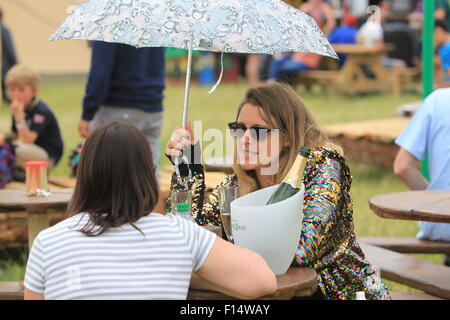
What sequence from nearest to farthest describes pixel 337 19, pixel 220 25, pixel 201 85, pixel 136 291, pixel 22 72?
pixel 136 291 → pixel 220 25 → pixel 22 72 → pixel 201 85 → pixel 337 19

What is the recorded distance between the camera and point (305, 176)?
292 centimetres

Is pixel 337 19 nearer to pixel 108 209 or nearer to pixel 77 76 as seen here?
pixel 77 76

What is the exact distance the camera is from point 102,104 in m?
5.97

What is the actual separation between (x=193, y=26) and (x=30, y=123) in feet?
13.3

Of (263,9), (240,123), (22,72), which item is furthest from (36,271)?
(22,72)

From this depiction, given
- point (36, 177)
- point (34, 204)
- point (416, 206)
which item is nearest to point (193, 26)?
point (416, 206)

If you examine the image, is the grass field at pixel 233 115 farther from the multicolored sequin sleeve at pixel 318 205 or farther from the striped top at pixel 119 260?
the striped top at pixel 119 260

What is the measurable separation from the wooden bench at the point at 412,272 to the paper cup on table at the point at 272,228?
161cm

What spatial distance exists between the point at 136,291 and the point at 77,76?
1850 centimetres

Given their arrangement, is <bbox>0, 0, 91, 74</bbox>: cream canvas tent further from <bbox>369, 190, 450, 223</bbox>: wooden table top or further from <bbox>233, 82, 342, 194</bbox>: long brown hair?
<bbox>233, 82, 342, 194</bbox>: long brown hair

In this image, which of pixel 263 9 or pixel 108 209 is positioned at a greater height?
pixel 263 9

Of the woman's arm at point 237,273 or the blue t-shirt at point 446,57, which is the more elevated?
the blue t-shirt at point 446,57

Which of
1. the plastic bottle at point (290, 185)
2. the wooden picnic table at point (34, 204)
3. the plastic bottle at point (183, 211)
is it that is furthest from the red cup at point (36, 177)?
the plastic bottle at point (290, 185)

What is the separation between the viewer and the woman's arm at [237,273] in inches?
93.7
